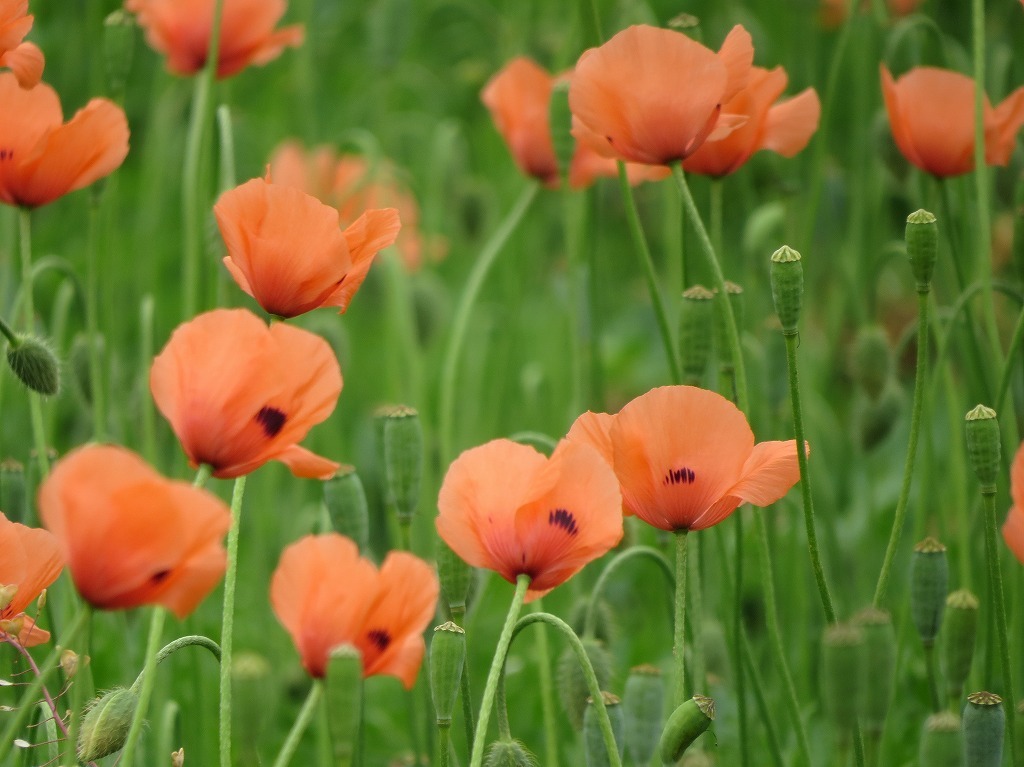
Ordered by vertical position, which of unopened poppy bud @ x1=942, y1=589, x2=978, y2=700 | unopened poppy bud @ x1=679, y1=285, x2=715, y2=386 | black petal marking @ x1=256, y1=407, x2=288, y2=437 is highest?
unopened poppy bud @ x1=679, y1=285, x2=715, y2=386

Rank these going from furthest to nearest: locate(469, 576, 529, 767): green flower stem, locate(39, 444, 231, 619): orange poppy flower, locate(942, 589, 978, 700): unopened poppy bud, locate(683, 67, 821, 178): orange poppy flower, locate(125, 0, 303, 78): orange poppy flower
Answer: locate(125, 0, 303, 78): orange poppy flower
locate(683, 67, 821, 178): orange poppy flower
locate(942, 589, 978, 700): unopened poppy bud
locate(469, 576, 529, 767): green flower stem
locate(39, 444, 231, 619): orange poppy flower

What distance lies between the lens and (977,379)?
3.95ft

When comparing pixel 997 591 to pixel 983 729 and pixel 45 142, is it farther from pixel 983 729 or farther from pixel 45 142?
pixel 45 142

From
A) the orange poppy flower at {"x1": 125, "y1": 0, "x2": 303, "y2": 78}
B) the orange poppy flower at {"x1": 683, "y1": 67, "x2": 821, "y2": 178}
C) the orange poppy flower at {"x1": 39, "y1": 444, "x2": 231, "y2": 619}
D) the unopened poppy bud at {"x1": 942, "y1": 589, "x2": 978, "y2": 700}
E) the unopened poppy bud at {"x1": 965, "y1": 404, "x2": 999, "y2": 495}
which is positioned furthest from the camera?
the orange poppy flower at {"x1": 125, "y1": 0, "x2": 303, "y2": 78}

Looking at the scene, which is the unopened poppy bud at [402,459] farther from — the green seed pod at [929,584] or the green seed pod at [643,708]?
the green seed pod at [929,584]

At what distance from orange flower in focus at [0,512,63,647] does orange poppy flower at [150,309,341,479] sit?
13 cm

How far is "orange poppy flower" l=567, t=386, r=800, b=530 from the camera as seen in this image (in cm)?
77

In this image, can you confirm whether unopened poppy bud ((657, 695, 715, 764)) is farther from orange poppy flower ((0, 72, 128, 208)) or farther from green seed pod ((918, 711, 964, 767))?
orange poppy flower ((0, 72, 128, 208))

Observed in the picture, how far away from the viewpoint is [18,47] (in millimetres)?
900

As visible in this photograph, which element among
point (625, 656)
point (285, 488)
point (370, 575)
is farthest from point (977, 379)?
point (285, 488)

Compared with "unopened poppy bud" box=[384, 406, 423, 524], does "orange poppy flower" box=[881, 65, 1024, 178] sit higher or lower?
higher

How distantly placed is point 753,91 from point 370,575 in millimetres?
528

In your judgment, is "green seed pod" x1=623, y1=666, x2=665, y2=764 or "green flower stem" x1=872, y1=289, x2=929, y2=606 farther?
"green seed pod" x1=623, y1=666, x2=665, y2=764

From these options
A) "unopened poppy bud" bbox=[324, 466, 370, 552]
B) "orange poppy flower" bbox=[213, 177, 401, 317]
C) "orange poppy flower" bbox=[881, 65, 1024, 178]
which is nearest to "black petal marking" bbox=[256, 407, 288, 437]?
"orange poppy flower" bbox=[213, 177, 401, 317]
